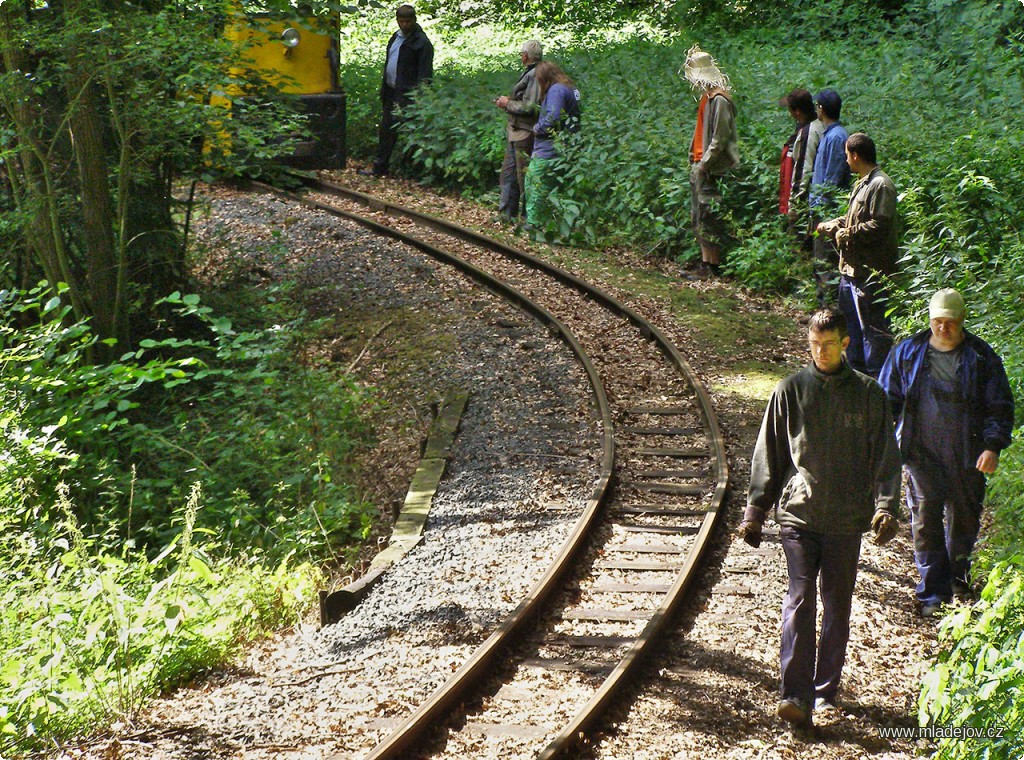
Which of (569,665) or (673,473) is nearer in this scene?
(569,665)

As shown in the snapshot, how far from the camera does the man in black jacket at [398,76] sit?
19.2 m

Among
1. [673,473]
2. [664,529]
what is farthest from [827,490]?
[673,473]

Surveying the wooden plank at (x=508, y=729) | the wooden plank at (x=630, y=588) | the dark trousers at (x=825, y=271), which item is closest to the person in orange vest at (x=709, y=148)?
the dark trousers at (x=825, y=271)

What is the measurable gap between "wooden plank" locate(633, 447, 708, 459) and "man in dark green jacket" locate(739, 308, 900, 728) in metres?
3.33

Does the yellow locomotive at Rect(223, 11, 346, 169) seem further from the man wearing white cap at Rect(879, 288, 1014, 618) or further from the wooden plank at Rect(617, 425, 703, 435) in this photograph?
the man wearing white cap at Rect(879, 288, 1014, 618)

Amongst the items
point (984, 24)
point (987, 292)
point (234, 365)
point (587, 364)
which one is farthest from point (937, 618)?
point (984, 24)

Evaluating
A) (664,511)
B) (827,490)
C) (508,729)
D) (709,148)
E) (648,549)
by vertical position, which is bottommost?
(508,729)

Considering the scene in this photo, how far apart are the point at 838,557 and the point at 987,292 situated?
4.56m

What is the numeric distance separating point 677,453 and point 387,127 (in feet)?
39.6

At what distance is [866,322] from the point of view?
8.48m

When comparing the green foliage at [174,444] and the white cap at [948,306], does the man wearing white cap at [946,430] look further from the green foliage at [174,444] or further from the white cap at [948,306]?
the green foliage at [174,444]

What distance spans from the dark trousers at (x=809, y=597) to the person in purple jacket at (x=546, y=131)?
10276mm

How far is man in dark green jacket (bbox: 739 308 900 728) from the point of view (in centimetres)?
506

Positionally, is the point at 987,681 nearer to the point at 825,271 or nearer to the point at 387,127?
the point at 825,271
